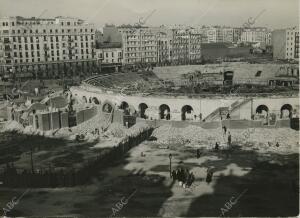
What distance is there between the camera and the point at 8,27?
95250 mm

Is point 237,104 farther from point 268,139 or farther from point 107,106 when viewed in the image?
point 107,106

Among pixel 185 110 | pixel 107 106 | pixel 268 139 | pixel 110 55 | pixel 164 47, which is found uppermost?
pixel 164 47

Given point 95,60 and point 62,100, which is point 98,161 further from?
point 95,60

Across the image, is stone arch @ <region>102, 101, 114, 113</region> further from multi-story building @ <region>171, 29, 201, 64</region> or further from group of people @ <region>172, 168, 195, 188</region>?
multi-story building @ <region>171, 29, 201, 64</region>

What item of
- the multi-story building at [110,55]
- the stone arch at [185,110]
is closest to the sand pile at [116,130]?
the stone arch at [185,110]

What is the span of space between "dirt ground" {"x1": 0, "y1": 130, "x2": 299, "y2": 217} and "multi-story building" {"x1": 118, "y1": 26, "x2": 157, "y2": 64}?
243 feet

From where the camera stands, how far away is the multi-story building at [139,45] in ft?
357

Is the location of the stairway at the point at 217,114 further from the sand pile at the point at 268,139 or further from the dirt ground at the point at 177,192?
the dirt ground at the point at 177,192

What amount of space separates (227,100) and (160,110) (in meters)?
9.15

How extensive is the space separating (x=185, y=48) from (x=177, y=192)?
9788 cm

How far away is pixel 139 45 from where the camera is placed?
11075 centimetres

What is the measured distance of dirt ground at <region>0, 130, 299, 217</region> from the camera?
1015 inches

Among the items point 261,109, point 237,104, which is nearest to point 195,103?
point 237,104

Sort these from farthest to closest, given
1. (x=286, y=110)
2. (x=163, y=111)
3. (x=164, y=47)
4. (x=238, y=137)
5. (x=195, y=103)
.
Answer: (x=164, y=47) → (x=163, y=111) → (x=195, y=103) → (x=286, y=110) → (x=238, y=137)
